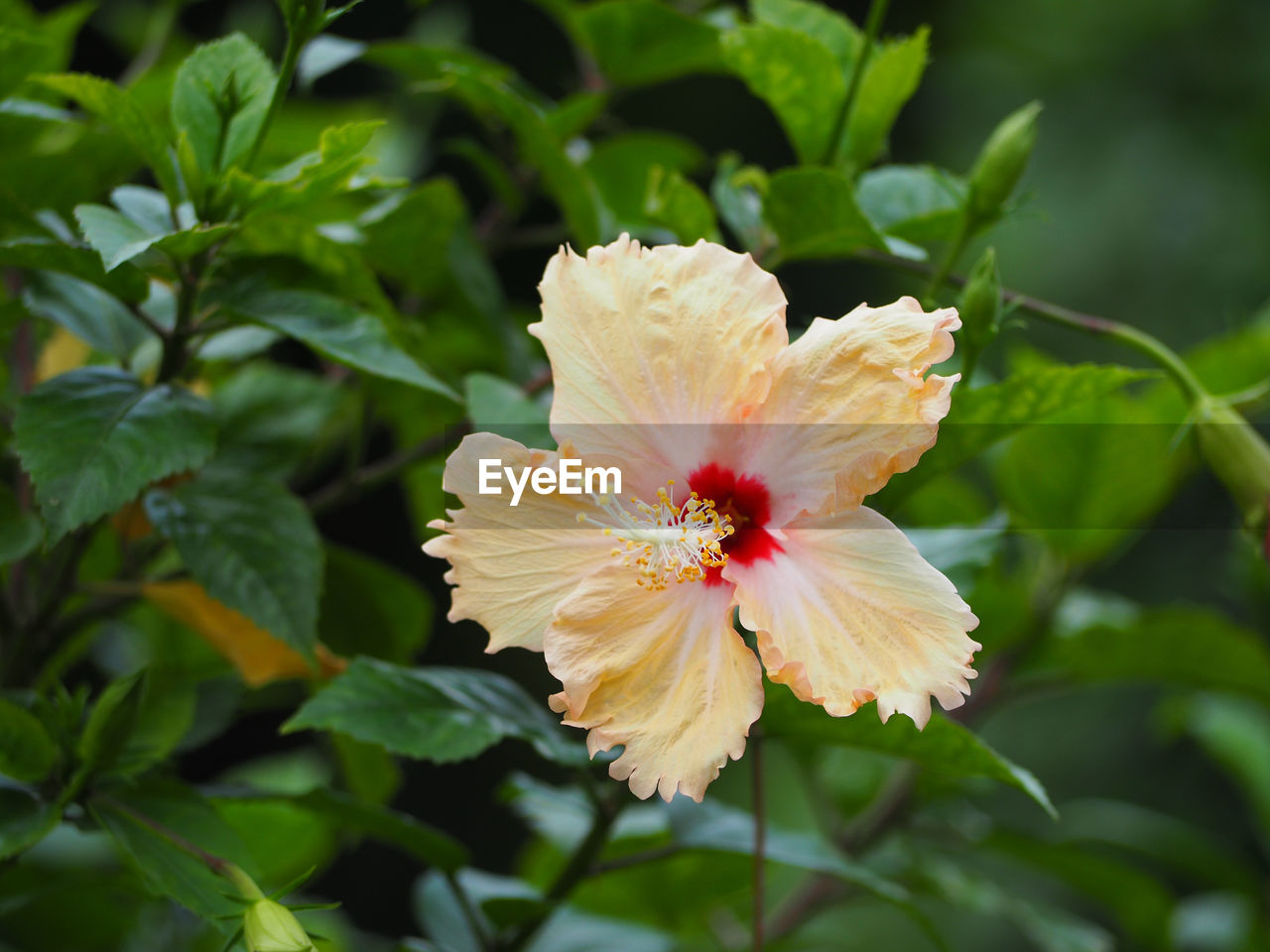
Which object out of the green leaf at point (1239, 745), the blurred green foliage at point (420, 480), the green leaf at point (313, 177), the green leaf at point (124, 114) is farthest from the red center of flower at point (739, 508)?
the green leaf at point (1239, 745)

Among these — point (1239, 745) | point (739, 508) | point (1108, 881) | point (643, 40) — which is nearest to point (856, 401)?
point (739, 508)

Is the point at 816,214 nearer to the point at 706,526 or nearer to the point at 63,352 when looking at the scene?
the point at 706,526

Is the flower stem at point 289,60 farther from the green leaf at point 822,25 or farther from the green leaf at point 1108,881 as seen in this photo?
the green leaf at point 1108,881

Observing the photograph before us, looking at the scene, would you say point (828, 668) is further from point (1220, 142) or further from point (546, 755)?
point (1220, 142)

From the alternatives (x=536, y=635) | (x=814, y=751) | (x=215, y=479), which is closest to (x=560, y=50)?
(x=814, y=751)

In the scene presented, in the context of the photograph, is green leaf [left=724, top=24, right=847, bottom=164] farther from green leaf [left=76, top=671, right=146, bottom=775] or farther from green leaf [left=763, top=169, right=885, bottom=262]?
green leaf [left=76, top=671, right=146, bottom=775]

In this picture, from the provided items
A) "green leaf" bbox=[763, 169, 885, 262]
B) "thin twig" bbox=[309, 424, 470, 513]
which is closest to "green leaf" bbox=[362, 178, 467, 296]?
"thin twig" bbox=[309, 424, 470, 513]
